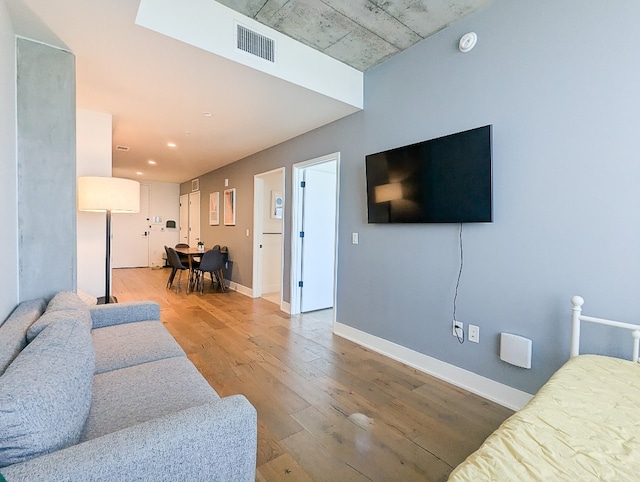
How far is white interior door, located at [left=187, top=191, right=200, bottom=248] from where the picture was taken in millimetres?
7695

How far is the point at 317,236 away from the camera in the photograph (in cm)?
446

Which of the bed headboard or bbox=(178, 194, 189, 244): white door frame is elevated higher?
bbox=(178, 194, 189, 244): white door frame

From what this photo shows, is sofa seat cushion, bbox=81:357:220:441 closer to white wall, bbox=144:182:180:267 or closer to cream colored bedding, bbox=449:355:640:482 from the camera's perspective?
cream colored bedding, bbox=449:355:640:482

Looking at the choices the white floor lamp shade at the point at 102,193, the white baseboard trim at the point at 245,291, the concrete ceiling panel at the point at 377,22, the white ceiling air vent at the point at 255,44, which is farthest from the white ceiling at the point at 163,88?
the white baseboard trim at the point at 245,291

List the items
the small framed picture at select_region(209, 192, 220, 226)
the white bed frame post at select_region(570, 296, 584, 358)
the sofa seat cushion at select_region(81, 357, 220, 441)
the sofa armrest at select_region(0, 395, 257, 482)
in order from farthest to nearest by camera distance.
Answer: the small framed picture at select_region(209, 192, 220, 226)
the white bed frame post at select_region(570, 296, 584, 358)
the sofa seat cushion at select_region(81, 357, 220, 441)
the sofa armrest at select_region(0, 395, 257, 482)

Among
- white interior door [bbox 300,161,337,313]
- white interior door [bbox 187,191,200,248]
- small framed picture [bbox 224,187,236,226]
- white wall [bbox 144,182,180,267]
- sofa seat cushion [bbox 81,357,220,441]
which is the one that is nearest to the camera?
sofa seat cushion [bbox 81,357,220,441]

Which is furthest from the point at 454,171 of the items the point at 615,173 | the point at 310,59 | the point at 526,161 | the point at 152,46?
the point at 152,46

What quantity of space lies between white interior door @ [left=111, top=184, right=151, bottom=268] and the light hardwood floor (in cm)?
583

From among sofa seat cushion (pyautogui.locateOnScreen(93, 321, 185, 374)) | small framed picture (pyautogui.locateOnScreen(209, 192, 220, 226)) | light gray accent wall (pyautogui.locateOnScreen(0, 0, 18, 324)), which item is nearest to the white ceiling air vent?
light gray accent wall (pyautogui.locateOnScreen(0, 0, 18, 324))

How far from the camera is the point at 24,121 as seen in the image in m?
2.10

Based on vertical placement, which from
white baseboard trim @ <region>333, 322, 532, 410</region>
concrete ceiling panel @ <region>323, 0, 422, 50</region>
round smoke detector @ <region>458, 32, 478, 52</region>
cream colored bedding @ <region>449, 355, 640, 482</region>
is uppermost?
concrete ceiling panel @ <region>323, 0, 422, 50</region>

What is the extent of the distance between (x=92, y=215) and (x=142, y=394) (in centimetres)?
274

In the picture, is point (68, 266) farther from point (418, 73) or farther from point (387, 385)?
point (418, 73)

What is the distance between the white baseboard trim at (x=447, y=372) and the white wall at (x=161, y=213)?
7436 millimetres
